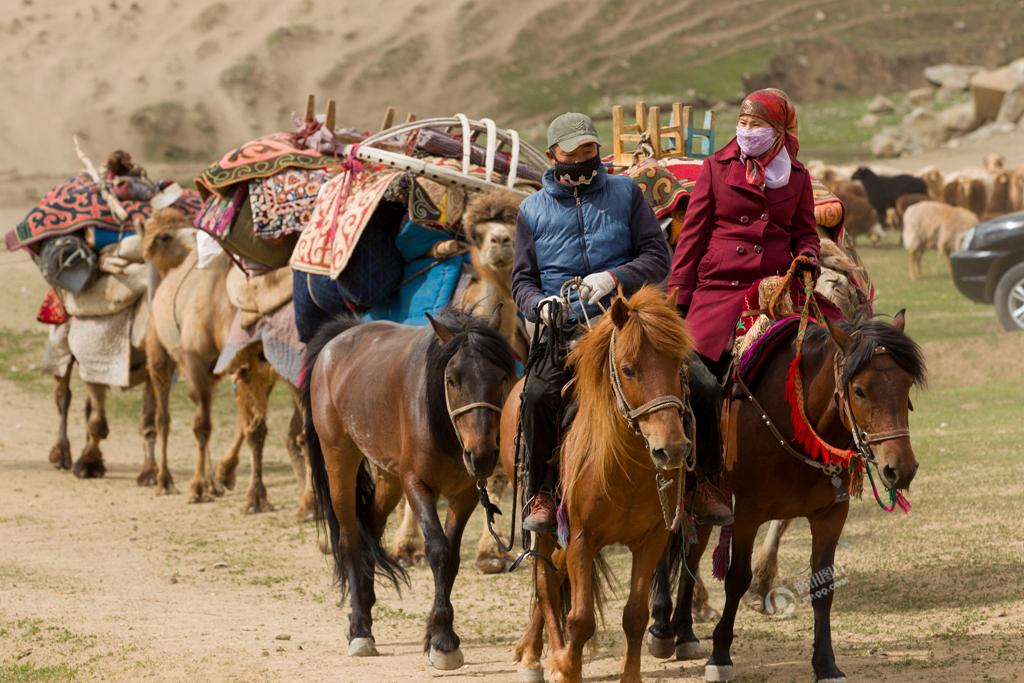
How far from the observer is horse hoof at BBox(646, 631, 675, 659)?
7.13 meters

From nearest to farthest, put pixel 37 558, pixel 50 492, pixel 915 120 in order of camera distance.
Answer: pixel 37 558 < pixel 50 492 < pixel 915 120

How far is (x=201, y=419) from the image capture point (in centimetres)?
1329

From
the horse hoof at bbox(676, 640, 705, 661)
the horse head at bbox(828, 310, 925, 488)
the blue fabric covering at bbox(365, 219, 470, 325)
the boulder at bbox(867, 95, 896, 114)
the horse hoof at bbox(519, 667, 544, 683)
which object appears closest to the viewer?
the horse head at bbox(828, 310, 925, 488)

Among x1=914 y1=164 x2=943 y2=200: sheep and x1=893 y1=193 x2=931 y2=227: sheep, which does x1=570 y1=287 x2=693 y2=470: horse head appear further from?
x1=914 y1=164 x2=943 y2=200: sheep

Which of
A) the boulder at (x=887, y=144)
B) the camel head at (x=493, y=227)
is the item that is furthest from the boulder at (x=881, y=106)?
the camel head at (x=493, y=227)

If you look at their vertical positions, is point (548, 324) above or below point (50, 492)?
above

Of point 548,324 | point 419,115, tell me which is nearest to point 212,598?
point 548,324

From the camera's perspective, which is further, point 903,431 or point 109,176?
point 109,176

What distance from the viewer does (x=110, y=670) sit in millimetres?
7094

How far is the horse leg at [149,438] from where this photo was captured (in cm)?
1398

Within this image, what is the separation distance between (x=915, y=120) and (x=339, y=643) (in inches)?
1228

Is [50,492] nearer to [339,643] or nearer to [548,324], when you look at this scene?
[339,643]

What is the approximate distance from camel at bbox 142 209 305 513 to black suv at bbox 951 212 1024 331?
882 centimetres

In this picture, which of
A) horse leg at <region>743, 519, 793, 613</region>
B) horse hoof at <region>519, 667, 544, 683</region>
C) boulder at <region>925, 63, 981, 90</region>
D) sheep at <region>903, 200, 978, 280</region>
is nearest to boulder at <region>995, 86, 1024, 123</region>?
boulder at <region>925, 63, 981, 90</region>
